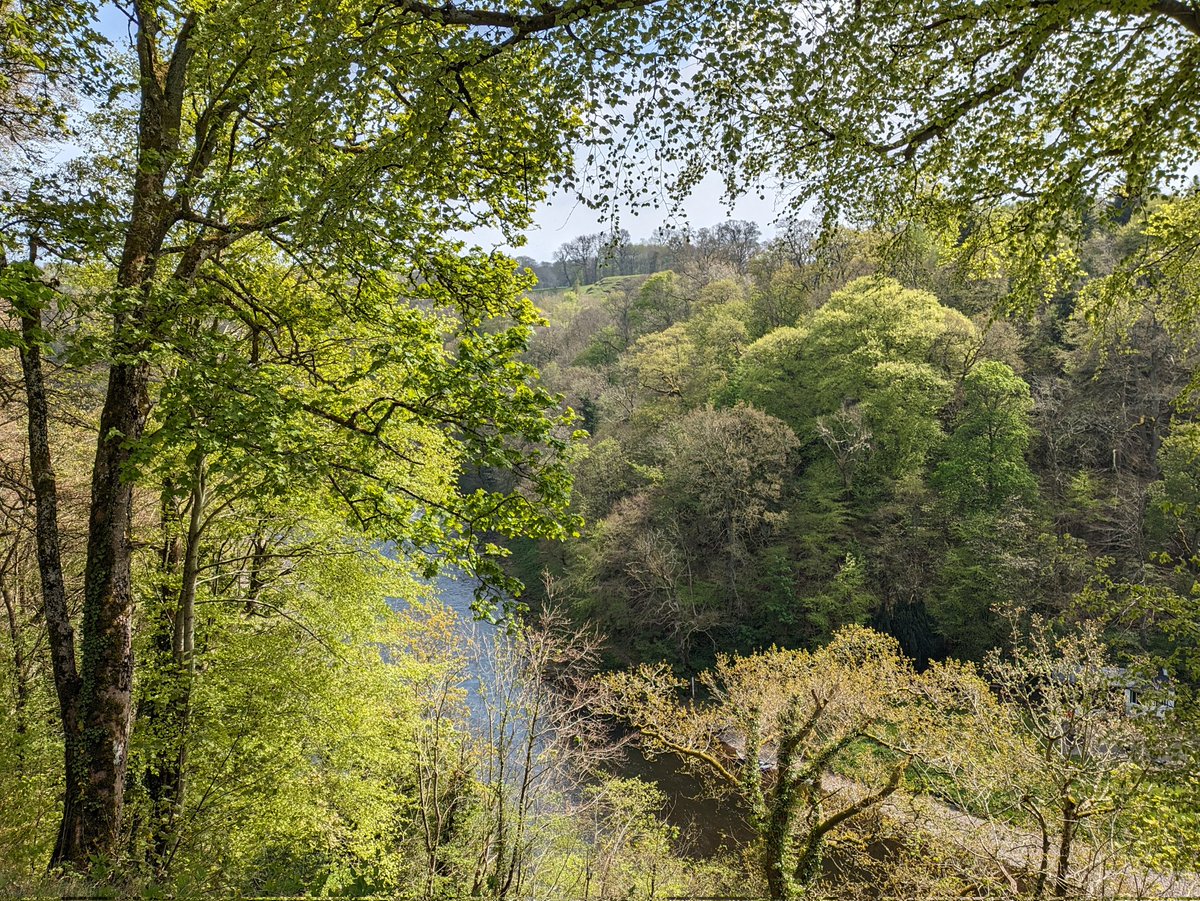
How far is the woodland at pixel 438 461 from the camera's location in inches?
158

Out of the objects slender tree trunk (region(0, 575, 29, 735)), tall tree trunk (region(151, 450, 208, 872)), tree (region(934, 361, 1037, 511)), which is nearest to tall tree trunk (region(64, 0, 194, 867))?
tall tree trunk (region(151, 450, 208, 872))

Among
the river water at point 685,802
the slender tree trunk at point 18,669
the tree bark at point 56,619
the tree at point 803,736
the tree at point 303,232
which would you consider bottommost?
the river water at point 685,802

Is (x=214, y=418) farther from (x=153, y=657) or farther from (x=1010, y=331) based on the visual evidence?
(x=1010, y=331)

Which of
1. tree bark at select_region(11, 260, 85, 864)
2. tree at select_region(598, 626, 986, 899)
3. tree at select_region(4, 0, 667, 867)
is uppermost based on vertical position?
tree at select_region(4, 0, 667, 867)

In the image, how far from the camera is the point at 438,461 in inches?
373

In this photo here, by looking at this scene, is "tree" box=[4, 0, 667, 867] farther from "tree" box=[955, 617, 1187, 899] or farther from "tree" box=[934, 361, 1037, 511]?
"tree" box=[934, 361, 1037, 511]

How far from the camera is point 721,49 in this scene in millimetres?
3889

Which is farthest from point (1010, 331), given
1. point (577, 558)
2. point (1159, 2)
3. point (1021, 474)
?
point (1159, 2)

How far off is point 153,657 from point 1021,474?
24.5 meters

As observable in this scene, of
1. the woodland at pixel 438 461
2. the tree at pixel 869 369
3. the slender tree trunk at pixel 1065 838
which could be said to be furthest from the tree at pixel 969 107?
the tree at pixel 869 369

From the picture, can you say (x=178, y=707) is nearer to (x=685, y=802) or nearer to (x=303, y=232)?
(x=303, y=232)

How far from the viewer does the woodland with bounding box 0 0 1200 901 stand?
4.01 m

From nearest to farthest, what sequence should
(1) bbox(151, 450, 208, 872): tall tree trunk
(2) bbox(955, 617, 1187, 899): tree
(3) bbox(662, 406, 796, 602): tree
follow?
1. (2) bbox(955, 617, 1187, 899): tree
2. (1) bbox(151, 450, 208, 872): tall tree trunk
3. (3) bbox(662, 406, 796, 602): tree

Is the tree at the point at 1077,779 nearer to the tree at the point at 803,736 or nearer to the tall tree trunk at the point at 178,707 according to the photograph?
the tree at the point at 803,736
